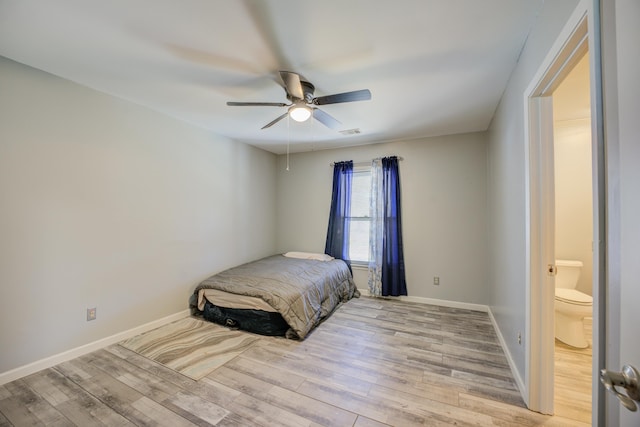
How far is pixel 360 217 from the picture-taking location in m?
4.24

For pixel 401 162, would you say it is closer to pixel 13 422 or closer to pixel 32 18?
pixel 32 18

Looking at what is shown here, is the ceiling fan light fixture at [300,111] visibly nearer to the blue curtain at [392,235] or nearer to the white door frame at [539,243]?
the white door frame at [539,243]

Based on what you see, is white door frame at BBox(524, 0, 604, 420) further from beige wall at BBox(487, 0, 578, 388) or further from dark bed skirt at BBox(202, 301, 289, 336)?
dark bed skirt at BBox(202, 301, 289, 336)

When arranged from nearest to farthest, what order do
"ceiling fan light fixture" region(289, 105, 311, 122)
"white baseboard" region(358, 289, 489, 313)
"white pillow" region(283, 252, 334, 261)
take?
"ceiling fan light fixture" region(289, 105, 311, 122) → "white baseboard" region(358, 289, 489, 313) → "white pillow" region(283, 252, 334, 261)

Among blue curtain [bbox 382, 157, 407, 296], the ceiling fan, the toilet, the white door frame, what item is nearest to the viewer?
the white door frame

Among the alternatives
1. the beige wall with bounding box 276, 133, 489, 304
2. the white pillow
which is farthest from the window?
the white pillow

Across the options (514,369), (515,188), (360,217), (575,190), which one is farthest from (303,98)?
(575,190)

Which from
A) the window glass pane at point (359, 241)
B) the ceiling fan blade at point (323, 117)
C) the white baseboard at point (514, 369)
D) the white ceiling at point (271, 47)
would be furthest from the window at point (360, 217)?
the white baseboard at point (514, 369)

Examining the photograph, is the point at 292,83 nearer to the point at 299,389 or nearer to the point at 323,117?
the point at 323,117

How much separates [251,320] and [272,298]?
0.39 metres

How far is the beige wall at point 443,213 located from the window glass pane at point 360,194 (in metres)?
0.29

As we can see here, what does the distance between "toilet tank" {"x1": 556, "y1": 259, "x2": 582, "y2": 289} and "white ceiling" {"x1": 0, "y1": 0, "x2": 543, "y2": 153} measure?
1943mm

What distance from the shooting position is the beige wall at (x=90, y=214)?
195 centimetres

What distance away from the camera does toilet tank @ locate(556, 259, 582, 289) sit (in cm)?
275
